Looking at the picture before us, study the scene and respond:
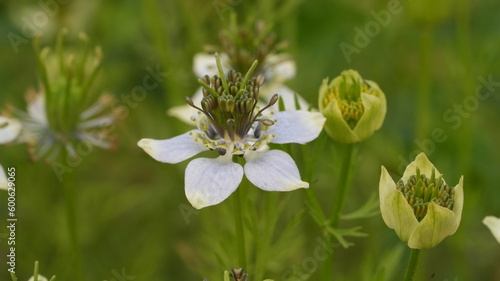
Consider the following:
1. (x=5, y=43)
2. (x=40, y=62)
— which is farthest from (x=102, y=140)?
(x=5, y=43)

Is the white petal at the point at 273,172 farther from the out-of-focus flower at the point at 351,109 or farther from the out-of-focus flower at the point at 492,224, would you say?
the out-of-focus flower at the point at 492,224

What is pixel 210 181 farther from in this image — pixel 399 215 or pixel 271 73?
pixel 271 73

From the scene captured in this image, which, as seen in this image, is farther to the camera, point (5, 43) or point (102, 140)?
point (5, 43)

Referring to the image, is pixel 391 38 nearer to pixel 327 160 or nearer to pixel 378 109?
pixel 327 160

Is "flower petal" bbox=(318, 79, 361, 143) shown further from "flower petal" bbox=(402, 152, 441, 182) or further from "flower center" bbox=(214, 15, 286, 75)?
"flower center" bbox=(214, 15, 286, 75)

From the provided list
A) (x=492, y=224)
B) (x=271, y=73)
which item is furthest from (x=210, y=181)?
(x=271, y=73)

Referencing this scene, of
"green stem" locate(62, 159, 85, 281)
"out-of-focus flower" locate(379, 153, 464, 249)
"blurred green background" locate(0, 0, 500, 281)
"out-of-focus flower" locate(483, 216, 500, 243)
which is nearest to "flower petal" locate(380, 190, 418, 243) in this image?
"out-of-focus flower" locate(379, 153, 464, 249)
